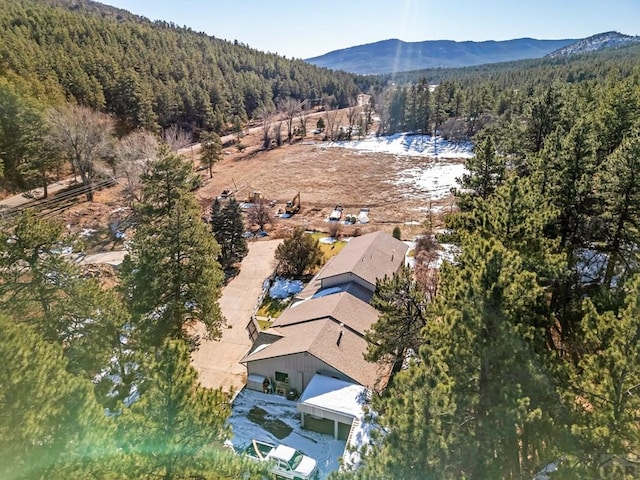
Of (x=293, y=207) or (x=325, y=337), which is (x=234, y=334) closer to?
(x=325, y=337)

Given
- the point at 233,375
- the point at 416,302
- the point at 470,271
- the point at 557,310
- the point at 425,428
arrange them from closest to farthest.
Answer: the point at 425,428
the point at 470,271
the point at 416,302
the point at 557,310
the point at 233,375

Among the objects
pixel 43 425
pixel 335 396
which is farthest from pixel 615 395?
pixel 43 425

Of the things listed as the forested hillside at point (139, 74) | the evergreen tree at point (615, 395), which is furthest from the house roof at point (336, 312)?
the forested hillside at point (139, 74)

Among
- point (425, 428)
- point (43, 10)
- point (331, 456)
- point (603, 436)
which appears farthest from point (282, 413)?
point (43, 10)

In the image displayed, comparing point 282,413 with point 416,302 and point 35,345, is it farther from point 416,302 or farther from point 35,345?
point 35,345

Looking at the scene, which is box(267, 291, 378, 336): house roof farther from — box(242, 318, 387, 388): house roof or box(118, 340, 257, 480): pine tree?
box(118, 340, 257, 480): pine tree

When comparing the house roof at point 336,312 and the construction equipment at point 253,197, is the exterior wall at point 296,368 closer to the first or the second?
the house roof at point 336,312
